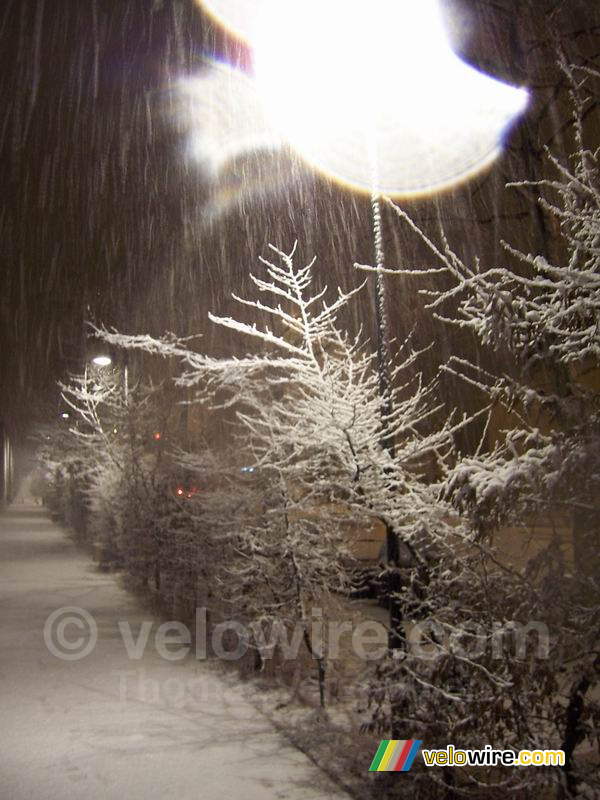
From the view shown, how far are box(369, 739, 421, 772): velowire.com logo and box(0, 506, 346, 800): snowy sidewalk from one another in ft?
1.52

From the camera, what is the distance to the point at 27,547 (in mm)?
29516

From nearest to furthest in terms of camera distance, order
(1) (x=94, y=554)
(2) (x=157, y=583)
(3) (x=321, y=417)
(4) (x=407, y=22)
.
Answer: (4) (x=407, y=22), (3) (x=321, y=417), (2) (x=157, y=583), (1) (x=94, y=554)

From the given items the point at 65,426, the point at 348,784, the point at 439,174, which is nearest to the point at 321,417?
the point at 348,784

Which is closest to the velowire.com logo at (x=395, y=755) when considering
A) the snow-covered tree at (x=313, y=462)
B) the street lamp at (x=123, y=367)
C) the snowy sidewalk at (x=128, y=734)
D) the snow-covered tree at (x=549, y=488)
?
the snowy sidewalk at (x=128, y=734)

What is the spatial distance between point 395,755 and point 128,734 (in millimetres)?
2535

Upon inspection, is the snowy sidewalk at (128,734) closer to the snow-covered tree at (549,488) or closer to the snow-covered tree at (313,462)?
the snow-covered tree at (313,462)

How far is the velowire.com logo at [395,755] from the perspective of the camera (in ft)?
18.9

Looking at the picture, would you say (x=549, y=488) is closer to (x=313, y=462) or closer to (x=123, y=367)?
(x=313, y=462)

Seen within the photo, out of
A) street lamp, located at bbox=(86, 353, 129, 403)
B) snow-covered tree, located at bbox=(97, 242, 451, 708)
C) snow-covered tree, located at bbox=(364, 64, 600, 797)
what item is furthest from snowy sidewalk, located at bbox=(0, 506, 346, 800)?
street lamp, located at bbox=(86, 353, 129, 403)

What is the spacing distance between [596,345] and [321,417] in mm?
2710

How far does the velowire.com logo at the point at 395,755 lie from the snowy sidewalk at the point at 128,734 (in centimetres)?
46

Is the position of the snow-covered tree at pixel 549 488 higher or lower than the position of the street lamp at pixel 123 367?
lower

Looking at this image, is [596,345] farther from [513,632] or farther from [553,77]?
[553,77]

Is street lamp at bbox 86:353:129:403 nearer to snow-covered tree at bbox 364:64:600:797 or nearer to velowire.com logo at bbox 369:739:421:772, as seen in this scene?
velowire.com logo at bbox 369:739:421:772
